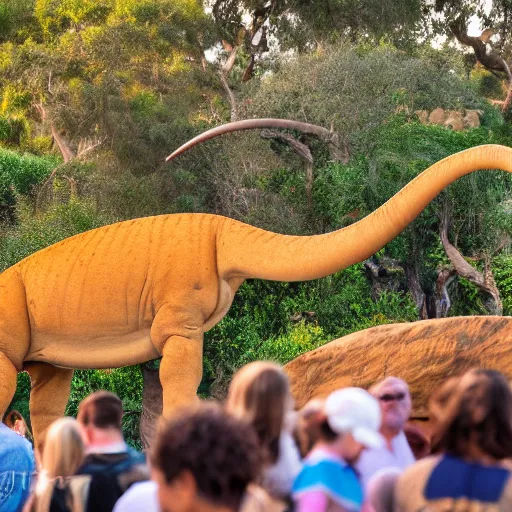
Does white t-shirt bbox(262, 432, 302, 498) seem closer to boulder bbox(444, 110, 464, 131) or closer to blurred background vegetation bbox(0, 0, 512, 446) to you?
blurred background vegetation bbox(0, 0, 512, 446)

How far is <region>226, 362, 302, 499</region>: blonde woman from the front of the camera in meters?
3.62

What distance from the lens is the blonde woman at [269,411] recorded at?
3.62 meters

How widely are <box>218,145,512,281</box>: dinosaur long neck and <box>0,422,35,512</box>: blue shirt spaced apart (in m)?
4.33

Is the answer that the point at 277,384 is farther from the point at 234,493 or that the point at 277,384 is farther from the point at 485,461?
the point at 234,493

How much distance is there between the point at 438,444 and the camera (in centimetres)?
338

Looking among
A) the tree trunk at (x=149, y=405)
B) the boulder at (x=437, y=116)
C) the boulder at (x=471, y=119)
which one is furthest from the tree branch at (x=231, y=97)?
the tree trunk at (x=149, y=405)

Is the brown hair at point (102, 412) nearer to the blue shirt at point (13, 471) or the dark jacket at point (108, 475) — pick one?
the dark jacket at point (108, 475)

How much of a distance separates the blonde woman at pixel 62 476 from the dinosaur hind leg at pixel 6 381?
562 centimetres

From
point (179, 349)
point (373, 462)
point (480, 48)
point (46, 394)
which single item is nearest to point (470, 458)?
point (373, 462)

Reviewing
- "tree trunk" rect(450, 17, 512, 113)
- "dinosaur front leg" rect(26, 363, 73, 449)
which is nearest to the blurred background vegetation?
"tree trunk" rect(450, 17, 512, 113)

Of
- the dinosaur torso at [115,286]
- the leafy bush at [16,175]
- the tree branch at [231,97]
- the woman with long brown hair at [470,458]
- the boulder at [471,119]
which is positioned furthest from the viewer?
the boulder at [471,119]

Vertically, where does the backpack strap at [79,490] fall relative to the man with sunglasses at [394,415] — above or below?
below

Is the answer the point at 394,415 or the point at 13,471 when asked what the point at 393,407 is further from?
the point at 13,471

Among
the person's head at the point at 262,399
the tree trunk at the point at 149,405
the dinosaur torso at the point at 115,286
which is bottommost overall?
the tree trunk at the point at 149,405
